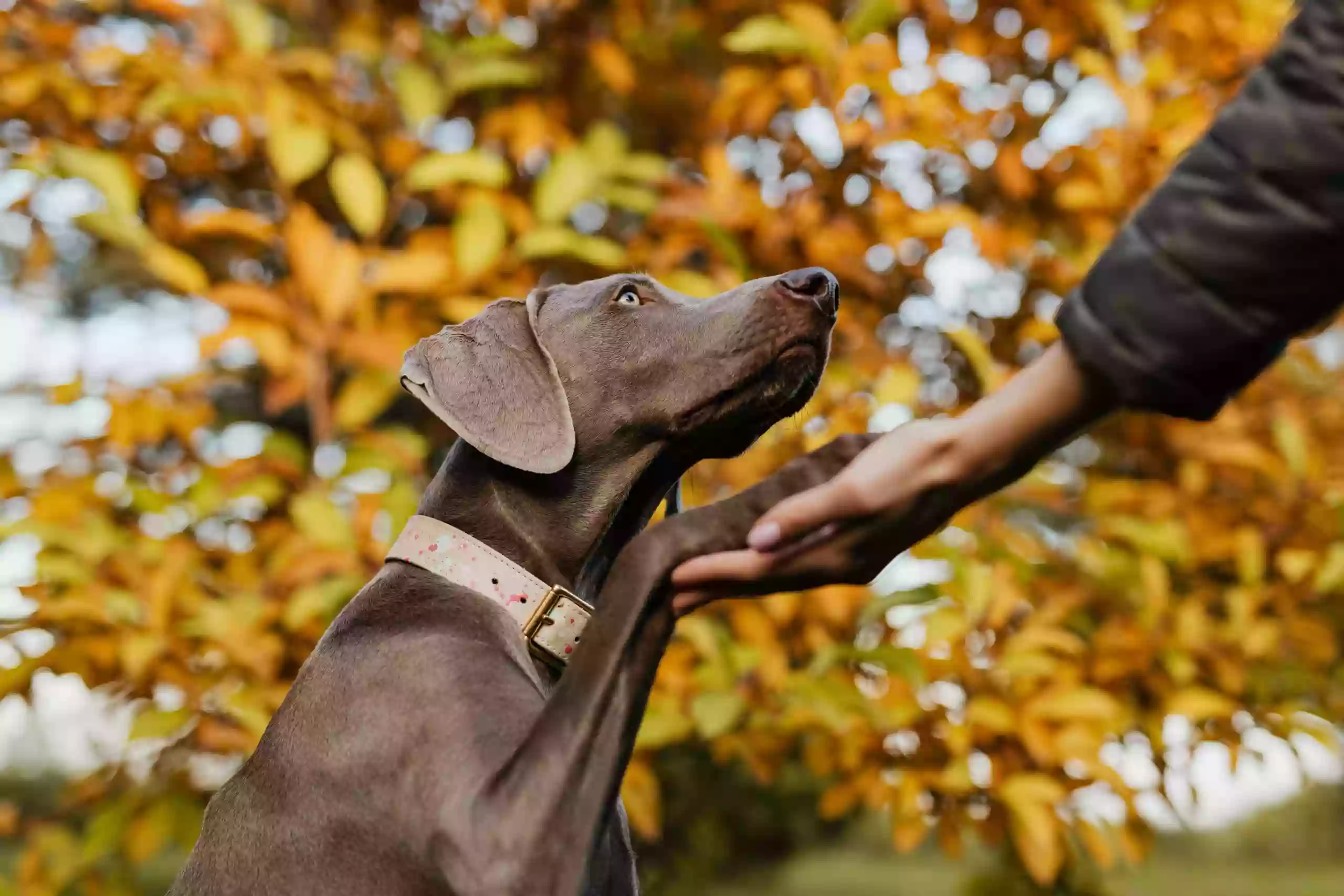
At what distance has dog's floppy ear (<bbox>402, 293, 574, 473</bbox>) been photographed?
7.45 ft

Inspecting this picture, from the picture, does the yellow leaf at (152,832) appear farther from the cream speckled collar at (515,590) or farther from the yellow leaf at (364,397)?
the cream speckled collar at (515,590)

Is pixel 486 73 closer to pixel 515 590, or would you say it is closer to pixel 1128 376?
pixel 515 590

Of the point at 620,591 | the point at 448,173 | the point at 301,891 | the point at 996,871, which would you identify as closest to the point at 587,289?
the point at 448,173

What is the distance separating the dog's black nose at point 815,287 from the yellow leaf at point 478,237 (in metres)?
1.17

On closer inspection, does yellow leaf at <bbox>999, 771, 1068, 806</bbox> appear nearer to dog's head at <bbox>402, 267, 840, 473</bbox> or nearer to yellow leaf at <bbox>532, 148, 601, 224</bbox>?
dog's head at <bbox>402, 267, 840, 473</bbox>

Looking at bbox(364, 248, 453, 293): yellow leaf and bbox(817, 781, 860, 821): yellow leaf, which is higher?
bbox(364, 248, 453, 293): yellow leaf

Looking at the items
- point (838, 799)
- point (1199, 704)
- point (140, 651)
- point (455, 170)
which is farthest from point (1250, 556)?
point (140, 651)

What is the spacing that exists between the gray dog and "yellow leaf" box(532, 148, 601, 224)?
695mm

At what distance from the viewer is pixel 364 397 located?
3.23 meters

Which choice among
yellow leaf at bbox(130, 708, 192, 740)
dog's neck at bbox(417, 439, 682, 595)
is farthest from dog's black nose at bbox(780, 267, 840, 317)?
yellow leaf at bbox(130, 708, 192, 740)

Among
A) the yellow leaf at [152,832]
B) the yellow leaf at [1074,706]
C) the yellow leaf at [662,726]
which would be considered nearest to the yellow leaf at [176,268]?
the yellow leaf at [662,726]

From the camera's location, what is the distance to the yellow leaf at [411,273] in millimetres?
3211

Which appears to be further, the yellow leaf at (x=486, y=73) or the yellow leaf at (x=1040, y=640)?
the yellow leaf at (x=486, y=73)

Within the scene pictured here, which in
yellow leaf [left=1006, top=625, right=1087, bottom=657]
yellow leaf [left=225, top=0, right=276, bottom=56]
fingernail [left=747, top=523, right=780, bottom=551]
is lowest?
yellow leaf [left=1006, top=625, right=1087, bottom=657]
